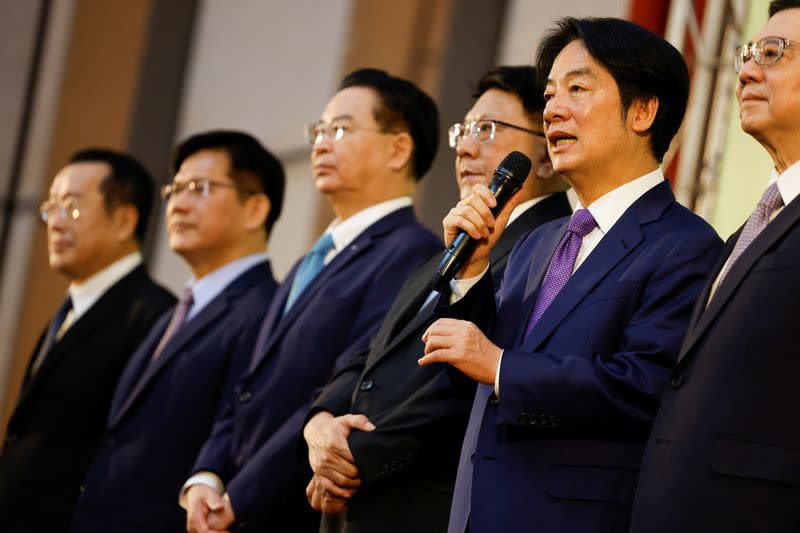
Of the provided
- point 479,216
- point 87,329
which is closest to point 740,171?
point 479,216

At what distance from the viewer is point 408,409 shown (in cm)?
262

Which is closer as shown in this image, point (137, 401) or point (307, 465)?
point (307, 465)

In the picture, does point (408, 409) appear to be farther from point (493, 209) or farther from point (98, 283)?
point (98, 283)

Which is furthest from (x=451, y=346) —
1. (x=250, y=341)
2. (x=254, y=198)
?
(x=254, y=198)

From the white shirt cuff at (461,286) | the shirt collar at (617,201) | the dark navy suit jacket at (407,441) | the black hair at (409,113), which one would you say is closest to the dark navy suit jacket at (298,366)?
the black hair at (409,113)

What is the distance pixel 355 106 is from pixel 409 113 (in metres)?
0.16

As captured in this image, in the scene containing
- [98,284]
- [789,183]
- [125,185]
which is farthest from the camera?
[125,185]

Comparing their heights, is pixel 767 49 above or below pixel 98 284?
above

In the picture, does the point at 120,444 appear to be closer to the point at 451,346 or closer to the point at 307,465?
the point at 307,465

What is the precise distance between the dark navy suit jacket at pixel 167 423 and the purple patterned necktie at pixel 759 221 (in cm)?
193

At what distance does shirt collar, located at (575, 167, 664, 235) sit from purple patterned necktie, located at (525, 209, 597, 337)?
0.02 m

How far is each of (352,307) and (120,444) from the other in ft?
3.29

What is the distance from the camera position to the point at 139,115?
6578mm

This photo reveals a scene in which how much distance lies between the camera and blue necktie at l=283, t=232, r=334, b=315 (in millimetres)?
3600
